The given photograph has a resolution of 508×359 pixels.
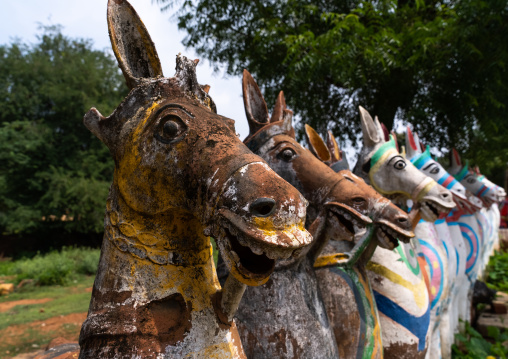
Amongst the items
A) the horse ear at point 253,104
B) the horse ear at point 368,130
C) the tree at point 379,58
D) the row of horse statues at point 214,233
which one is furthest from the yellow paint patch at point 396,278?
the tree at point 379,58

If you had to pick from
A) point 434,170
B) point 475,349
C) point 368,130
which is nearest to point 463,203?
point 434,170

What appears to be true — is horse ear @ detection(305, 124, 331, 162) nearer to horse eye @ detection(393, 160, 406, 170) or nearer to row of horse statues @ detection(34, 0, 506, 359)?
row of horse statues @ detection(34, 0, 506, 359)

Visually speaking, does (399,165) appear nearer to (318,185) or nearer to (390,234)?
(390,234)

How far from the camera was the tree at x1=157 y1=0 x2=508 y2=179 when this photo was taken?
20.4 ft

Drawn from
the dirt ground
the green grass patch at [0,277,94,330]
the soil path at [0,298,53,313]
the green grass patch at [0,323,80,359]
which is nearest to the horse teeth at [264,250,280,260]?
the dirt ground

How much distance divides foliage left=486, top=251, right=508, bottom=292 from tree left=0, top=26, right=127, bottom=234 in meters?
12.9

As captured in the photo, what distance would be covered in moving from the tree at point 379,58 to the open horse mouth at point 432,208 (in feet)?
10.7

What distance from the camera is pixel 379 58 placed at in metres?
6.12

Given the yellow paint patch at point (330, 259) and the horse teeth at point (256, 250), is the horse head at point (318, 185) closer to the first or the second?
the yellow paint patch at point (330, 259)

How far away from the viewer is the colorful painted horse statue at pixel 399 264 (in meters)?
2.70

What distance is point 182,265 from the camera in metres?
1.42

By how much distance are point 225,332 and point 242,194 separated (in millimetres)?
562

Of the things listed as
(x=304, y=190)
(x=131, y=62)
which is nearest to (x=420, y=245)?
(x=304, y=190)

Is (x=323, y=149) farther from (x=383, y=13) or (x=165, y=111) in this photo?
(x=383, y=13)
